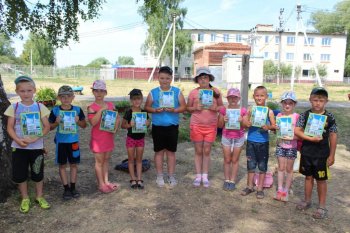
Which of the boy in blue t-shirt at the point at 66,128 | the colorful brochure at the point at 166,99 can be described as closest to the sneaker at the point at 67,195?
the boy in blue t-shirt at the point at 66,128

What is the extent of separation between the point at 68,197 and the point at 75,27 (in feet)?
19.6

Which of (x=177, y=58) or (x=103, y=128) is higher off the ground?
(x=177, y=58)

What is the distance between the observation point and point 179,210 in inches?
180

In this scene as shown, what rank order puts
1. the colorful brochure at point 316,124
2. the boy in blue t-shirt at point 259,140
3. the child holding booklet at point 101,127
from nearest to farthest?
the colorful brochure at point 316,124
the child holding booklet at point 101,127
the boy in blue t-shirt at point 259,140

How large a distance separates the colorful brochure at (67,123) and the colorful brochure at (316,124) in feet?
10.2

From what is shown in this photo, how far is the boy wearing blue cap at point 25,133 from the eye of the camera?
419cm

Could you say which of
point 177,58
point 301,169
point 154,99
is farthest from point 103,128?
point 177,58

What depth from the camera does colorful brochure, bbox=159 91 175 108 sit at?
5.16 m

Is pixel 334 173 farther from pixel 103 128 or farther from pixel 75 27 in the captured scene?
pixel 75 27

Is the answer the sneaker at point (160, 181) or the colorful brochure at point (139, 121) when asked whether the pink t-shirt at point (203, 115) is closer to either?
the colorful brochure at point (139, 121)

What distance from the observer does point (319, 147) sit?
4418 millimetres

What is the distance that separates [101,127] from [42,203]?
1.26 meters

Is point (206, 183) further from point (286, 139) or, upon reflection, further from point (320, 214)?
point (320, 214)

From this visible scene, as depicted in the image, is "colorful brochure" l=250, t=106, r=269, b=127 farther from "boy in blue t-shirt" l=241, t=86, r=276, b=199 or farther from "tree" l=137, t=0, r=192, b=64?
"tree" l=137, t=0, r=192, b=64
